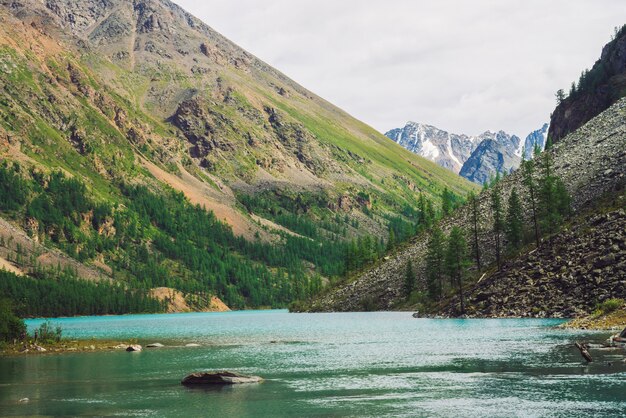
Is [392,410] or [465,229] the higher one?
[465,229]

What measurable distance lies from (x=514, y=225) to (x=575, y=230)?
25213mm

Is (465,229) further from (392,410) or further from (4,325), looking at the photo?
(392,410)

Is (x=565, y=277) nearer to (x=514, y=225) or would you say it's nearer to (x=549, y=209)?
(x=549, y=209)

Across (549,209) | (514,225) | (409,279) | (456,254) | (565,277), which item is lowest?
(565,277)

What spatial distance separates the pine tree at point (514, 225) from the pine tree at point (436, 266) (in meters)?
16.7

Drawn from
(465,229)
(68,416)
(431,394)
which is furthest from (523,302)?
(68,416)

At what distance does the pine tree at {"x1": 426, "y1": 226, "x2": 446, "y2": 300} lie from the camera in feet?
534

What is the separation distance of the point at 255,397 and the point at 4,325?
68594mm

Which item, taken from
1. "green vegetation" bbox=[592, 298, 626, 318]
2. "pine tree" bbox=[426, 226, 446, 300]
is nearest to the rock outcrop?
"green vegetation" bbox=[592, 298, 626, 318]

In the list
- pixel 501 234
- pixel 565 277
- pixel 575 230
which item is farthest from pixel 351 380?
pixel 501 234

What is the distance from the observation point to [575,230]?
128 meters

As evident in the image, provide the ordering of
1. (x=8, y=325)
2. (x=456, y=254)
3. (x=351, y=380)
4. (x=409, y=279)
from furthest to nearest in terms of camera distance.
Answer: (x=409, y=279)
(x=456, y=254)
(x=8, y=325)
(x=351, y=380)

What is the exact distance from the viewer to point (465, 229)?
17975 cm

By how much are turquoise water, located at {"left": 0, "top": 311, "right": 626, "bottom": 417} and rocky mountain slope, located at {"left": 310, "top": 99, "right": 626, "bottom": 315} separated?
2403 centimetres
